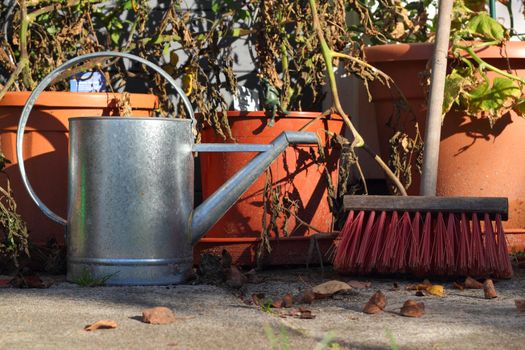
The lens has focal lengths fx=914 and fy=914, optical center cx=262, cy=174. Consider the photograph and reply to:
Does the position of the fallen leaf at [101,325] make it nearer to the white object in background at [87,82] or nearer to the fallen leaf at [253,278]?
the fallen leaf at [253,278]

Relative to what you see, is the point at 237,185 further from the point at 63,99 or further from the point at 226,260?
the point at 63,99

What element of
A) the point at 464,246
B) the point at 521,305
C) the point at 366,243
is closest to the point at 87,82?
the point at 366,243

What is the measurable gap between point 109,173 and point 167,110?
0.82m

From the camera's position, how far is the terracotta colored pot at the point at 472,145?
112 inches

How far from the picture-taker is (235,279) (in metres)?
2.22

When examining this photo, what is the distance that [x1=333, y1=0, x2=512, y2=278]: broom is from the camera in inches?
92.5

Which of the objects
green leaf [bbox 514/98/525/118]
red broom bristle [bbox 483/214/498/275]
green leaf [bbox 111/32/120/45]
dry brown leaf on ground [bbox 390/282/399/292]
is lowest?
dry brown leaf on ground [bbox 390/282/399/292]

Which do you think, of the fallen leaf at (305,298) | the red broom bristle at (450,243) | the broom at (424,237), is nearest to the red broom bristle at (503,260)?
the broom at (424,237)

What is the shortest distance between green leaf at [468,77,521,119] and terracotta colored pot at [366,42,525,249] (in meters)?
0.09

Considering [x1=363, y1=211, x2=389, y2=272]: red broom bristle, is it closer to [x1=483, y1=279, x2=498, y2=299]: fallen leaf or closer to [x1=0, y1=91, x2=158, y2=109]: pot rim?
[x1=483, y1=279, x2=498, y2=299]: fallen leaf

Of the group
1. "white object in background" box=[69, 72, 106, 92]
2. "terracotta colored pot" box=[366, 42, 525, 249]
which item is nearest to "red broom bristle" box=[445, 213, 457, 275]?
"terracotta colored pot" box=[366, 42, 525, 249]

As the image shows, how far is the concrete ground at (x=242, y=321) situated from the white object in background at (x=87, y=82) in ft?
2.71

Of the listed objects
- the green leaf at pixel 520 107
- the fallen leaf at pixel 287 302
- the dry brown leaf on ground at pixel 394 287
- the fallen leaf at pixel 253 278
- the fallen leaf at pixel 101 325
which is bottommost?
the dry brown leaf on ground at pixel 394 287

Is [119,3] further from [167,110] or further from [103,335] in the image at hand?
[103,335]
